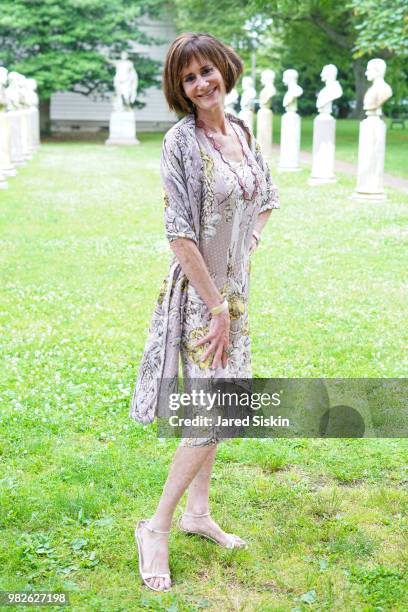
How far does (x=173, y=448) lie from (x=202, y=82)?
7.84ft

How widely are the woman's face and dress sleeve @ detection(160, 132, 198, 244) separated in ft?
0.57

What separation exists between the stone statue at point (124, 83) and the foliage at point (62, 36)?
1.83 feet

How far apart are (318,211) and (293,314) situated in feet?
22.4

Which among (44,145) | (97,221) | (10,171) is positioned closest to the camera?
(97,221)

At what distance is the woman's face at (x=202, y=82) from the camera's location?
11.2 feet

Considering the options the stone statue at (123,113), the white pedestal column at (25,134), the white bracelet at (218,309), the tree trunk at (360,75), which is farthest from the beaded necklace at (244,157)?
the tree trunk at (360,75)

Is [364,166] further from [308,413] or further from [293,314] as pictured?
[308,413]

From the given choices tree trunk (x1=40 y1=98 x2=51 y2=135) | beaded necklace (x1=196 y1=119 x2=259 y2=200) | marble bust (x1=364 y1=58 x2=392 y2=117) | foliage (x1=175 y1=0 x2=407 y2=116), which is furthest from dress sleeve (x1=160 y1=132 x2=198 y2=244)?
tree trunk (x1=40 y1=98 x2=51 y2=135)

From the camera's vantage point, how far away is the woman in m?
3.40

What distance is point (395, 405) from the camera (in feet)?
19.1

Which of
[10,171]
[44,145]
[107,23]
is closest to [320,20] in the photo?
[107,23]

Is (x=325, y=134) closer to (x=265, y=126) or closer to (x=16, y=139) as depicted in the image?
(x=265, y=126)

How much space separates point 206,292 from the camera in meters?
3.45

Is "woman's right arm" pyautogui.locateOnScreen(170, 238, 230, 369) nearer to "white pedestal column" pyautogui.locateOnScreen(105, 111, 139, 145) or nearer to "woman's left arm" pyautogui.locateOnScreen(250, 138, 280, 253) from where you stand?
"woman's left arm" pyautogui.locateOnScreen(250, 138, 280, 253)
